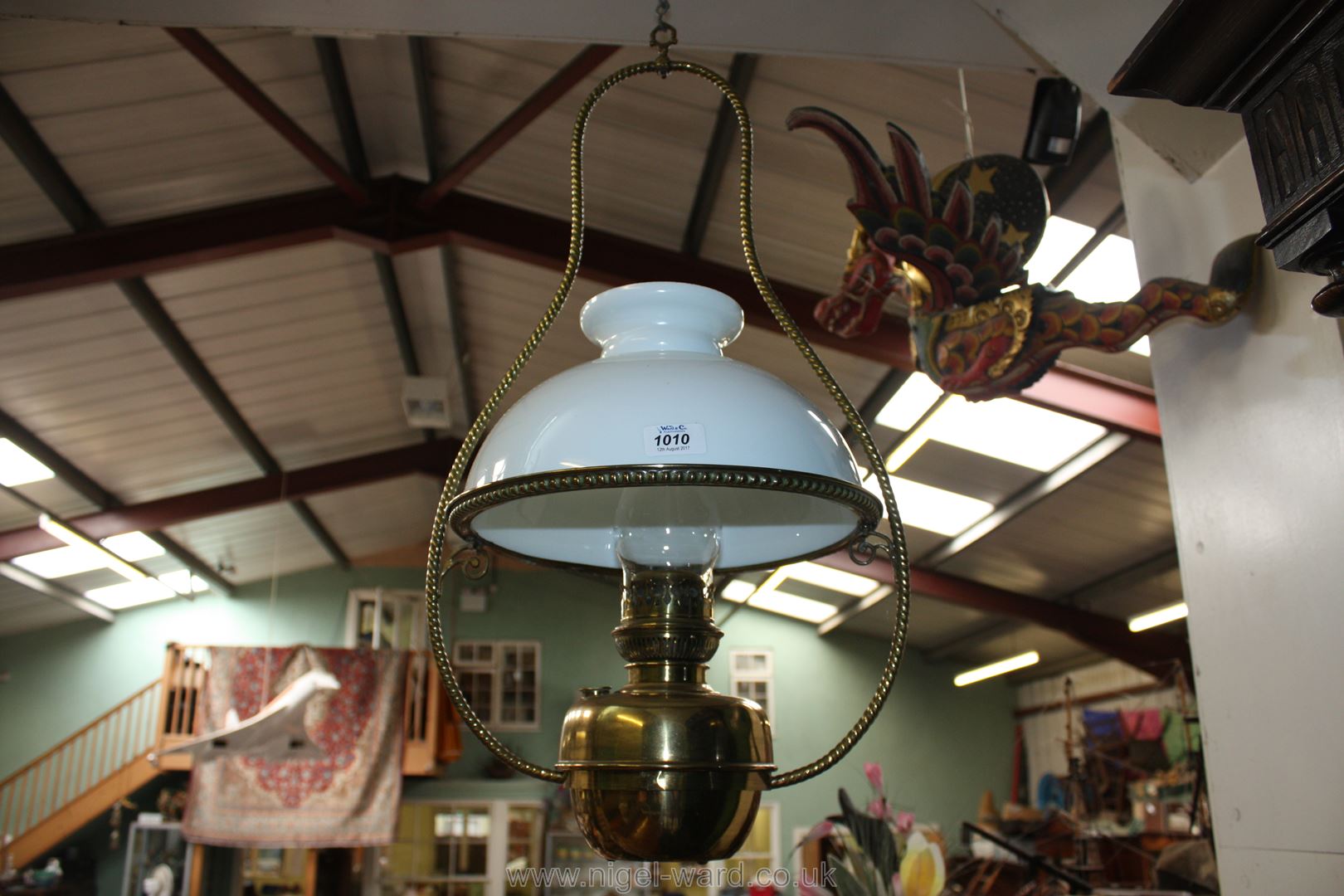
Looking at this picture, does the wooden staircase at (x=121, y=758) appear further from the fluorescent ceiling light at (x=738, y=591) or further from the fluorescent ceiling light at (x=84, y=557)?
the fluorescent ceiling light at (x=738, y=591)

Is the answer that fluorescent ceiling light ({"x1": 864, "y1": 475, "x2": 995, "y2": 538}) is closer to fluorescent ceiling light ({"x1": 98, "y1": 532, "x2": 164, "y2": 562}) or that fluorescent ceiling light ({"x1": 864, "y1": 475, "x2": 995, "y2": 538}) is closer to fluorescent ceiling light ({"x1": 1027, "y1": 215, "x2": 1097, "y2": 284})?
fluorescent ceiling light ({"x1": 1027, "y1": 215, "x2": 1097, "y2": 284})

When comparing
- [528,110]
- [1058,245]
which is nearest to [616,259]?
[528,110]

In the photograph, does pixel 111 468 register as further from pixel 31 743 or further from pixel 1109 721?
pixel 1109 721

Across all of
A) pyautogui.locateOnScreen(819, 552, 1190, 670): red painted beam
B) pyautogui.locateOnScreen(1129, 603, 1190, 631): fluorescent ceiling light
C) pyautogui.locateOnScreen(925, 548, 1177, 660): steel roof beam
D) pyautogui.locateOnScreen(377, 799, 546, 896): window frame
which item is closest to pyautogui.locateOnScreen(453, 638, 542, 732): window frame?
pyautogui.locateOnScreen(377, 799, 546, 896): window frame

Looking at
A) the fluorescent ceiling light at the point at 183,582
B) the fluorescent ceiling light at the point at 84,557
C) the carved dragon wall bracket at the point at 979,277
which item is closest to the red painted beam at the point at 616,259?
the carved dragon wall bracket at the point at 979,277

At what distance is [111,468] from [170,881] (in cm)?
412

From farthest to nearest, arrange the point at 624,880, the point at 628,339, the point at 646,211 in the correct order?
the point at 624,880 → the point at 646,211 → the point at 628,339

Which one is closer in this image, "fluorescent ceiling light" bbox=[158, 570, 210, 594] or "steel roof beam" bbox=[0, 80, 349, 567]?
"steel roof beam" bbox=[0, 80, 349, 567]

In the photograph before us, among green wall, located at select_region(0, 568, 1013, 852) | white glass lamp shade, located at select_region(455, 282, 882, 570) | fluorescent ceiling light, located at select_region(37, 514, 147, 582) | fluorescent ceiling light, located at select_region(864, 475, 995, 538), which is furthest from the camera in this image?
green wall, located at select_region(0, 568, 1013, 852)

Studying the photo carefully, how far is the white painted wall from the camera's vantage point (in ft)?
4.56

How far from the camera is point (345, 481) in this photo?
9.75m

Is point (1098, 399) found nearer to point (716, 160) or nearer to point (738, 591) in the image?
point (716, 160)

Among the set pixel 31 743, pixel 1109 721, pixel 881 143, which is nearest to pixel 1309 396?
pixel 881 143

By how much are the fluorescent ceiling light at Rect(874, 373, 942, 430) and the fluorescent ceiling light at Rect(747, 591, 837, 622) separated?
5.54 m
